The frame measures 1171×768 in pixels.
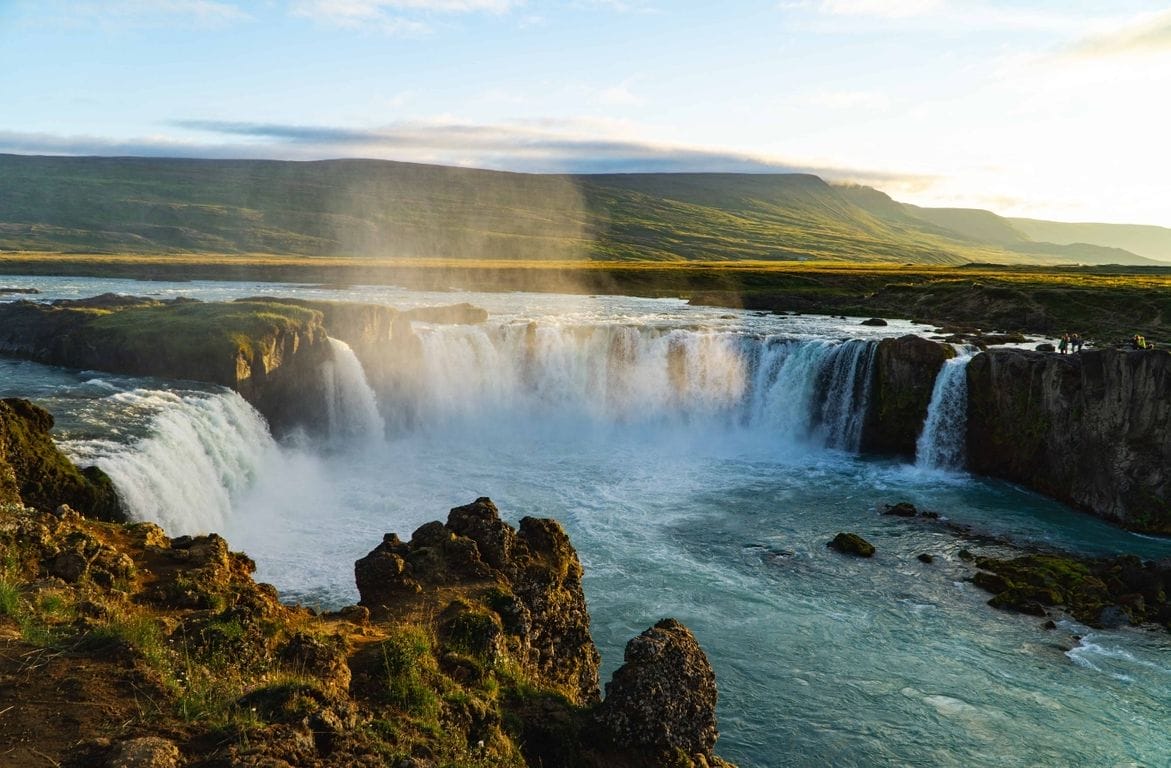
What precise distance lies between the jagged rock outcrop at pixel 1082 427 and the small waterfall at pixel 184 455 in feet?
103

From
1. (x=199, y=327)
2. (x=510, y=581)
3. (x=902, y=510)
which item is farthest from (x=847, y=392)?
(x=199, y=327)

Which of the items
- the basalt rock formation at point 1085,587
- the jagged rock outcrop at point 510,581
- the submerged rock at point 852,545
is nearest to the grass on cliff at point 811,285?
the basalt rock formation at point 1085,587

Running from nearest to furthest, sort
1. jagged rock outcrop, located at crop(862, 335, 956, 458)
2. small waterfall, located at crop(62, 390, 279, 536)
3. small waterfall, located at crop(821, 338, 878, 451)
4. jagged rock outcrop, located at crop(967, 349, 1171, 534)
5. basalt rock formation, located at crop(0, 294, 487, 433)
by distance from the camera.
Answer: small waterfall, located at crop(62, 390, 279, 536)
jagged rock outcrop, located at crop(967, 349, 1171, 534)
basalt rock formation, located at crop(0, 294, 487, 433)
jagged rock outcrop, located at crop(862, 335, 956, 458)
small waterfall, located at crop(821, 338, 878, 451)

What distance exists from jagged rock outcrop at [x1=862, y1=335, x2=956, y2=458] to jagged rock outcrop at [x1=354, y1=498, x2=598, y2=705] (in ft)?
90.1

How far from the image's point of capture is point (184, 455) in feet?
84.0

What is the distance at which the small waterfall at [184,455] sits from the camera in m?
22.0

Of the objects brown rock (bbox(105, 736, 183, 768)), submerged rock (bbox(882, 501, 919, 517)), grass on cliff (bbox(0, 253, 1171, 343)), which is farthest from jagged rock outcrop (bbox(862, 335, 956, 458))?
brown rock (bbox(105, 736, 183, 768))

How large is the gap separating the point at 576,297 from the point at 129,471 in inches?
2453

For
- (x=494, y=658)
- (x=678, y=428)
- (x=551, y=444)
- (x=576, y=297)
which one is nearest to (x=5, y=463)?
(x=494, y=658)

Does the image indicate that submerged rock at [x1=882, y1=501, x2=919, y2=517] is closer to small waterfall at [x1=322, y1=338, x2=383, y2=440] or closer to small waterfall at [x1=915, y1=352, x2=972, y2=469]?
small waterfall at [x1=915, y1=352, x2=972, y2=469]

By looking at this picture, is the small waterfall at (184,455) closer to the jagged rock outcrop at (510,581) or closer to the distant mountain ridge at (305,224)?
the jagged rock outcrop at (510,581)

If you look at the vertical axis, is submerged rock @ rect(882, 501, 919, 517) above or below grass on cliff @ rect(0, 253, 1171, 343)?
below

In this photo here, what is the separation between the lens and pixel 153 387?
31.8 metres

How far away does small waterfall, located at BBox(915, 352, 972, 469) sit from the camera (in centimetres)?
3753
